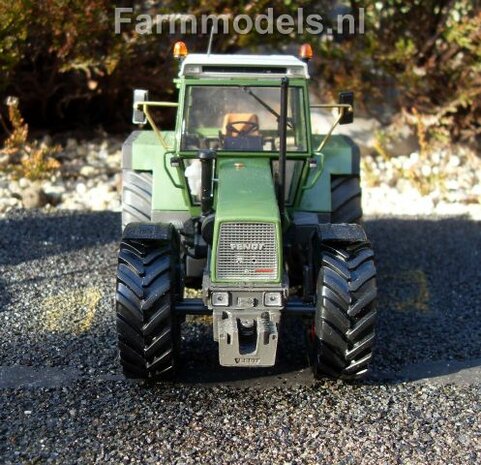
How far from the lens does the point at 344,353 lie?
5.23m

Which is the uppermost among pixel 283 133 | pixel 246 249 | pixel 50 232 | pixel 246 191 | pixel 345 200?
pixel 283 133

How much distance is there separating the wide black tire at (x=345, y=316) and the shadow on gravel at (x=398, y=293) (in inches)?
12.6

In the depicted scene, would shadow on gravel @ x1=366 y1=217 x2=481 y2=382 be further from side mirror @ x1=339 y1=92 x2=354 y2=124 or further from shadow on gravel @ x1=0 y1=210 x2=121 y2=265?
shadow on gravel @ x1=0 y1=210 x2=121 y2=265

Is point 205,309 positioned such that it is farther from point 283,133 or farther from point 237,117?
point 237,117

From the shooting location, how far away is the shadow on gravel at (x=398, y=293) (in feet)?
18.9

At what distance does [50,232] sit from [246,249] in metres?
4.11

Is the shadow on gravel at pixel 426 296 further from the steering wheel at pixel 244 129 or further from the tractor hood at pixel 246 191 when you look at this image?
the steering wheel at pixel 244 129

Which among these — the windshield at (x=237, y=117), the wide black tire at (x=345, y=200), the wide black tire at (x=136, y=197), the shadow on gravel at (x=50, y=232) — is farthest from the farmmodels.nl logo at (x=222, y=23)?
the windshield at (x=237, y=117)

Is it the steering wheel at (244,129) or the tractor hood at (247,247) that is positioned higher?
the steering wheel at (244,129)

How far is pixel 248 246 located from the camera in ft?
16.9

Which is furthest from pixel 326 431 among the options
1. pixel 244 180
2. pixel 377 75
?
pixel 377 75

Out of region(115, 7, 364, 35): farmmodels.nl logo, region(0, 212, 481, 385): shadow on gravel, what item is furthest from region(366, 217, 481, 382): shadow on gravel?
region(115, 7, 364, 35): farmmodels.nl logo

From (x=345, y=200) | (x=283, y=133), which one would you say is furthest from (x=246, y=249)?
(x=345, y=200)

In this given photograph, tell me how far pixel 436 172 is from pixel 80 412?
745cm
